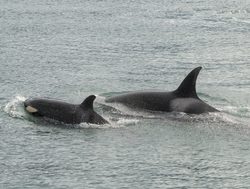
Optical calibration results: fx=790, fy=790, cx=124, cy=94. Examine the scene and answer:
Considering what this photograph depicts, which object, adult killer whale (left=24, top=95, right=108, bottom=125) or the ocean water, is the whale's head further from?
the ocean water

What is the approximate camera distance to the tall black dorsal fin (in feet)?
84.3

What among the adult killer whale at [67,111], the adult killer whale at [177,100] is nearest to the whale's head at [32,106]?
the adult killer whale at [67,111]

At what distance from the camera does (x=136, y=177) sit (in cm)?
2003

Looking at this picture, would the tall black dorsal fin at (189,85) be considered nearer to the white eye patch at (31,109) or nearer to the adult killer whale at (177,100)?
the adult killer whale at (177,100)

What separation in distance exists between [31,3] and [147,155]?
37.2 meters

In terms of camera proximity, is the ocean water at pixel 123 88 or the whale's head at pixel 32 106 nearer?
the ocean water at pixel 123 88

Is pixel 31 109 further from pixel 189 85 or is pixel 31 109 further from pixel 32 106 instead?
pixel 189 85

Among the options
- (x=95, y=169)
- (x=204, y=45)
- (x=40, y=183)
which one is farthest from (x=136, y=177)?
(x=204, y=45)

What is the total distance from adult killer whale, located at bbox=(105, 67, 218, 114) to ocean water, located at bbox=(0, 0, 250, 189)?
15.4 inches

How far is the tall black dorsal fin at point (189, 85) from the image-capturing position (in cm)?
2570

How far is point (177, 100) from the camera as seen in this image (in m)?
26.0

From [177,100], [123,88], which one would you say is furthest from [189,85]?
[123,88]

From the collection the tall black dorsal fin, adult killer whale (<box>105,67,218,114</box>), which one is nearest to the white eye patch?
adult killer whale (<box>105,67,218,114</box>)

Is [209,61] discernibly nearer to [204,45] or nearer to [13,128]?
[204,45]
